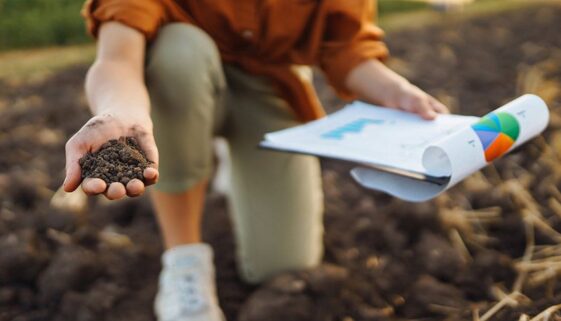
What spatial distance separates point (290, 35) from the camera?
60.4 inches

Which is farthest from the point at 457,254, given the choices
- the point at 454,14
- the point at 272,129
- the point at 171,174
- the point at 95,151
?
the point at 454,14

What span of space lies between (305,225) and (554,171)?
741 mm

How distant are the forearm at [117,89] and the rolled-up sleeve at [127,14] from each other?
0.10 metres

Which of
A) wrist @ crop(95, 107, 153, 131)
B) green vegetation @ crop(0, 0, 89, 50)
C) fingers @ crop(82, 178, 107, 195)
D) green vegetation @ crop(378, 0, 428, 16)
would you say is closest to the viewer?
fingers @ crop(82, 178, 107, 195)

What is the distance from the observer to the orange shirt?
1.48 m

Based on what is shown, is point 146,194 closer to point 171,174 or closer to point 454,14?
point 171,174

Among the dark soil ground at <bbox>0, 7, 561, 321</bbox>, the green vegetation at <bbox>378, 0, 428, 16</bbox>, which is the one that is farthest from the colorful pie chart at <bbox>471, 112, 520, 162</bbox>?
the green vegetation at <bbox>378, 0, 428, 16</bbox>

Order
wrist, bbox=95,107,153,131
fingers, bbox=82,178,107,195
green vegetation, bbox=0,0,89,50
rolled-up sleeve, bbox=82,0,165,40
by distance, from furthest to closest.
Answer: green vegetation, bbox=0,0,89,50 < rolled-up sleeve, bbox=82,0,165,40 < wrist, bbox=95,107,153,131 < fingers, bbox=82,178,107,195

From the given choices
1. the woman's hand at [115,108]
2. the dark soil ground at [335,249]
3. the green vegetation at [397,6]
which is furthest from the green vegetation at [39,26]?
the woman's hand at [115,108]

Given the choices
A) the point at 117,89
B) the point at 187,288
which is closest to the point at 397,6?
the point at 187,288

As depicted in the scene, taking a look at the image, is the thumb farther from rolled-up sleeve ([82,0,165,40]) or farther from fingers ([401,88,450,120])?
fingers ([401,88,450,120])

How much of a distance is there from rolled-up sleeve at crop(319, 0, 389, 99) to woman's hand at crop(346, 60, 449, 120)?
0.8 inches

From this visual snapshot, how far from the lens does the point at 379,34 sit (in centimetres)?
159

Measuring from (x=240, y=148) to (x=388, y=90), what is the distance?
374 mm
